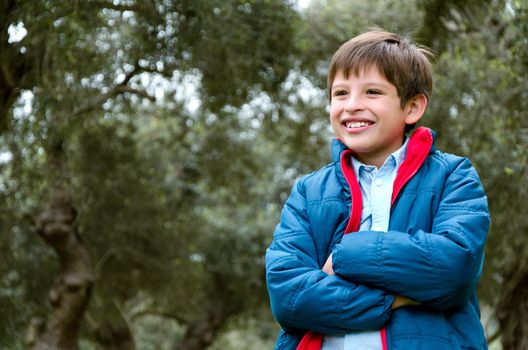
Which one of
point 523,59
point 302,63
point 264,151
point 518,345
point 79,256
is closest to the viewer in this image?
point 523,59

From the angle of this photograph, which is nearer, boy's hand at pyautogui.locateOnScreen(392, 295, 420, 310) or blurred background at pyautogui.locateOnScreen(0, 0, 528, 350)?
boy's hand at pyautogui.locateOnScreen(392, 295, 420, 310)

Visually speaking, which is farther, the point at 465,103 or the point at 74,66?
the point at 465,103

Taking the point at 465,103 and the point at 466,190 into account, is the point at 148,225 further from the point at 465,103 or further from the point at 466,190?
the point at 466,190

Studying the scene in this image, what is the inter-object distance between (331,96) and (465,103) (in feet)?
23.1

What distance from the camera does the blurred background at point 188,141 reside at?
6.43 m

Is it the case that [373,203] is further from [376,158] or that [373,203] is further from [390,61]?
[390,61]

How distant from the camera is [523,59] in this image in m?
6.09

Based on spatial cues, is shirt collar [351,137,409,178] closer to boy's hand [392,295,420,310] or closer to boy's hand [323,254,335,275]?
boy's hand [323,254,335,275]

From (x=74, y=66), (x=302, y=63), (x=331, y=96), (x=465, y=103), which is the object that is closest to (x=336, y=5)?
(x=302, y=63)

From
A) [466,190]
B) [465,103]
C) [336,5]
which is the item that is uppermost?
[336,5]

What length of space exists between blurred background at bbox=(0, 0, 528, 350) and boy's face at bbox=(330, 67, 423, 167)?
1528 mm

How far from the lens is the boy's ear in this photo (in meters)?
2.27

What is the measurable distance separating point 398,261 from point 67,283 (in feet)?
29.7

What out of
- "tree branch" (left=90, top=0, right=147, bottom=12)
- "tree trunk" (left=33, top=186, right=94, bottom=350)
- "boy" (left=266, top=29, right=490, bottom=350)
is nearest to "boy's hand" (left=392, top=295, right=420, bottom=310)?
"boy" (left=266, top=29, right=490, bottom=350)
